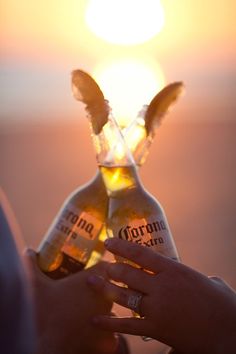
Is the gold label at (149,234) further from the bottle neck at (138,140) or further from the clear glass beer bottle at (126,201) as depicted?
the bottle neck at (138,140)

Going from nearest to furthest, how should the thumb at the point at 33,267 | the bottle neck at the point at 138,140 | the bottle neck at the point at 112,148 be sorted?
the thumb at the point at 33,267
the bottle neck at the point at 112,148
the bottle neck at the point at 138,140

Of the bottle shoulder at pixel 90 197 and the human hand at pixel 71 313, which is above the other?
the bottle shoulder at pixel 90 197

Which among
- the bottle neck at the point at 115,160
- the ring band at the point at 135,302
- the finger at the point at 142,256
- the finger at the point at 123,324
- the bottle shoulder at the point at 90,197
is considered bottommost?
the finger at the point at 123,324

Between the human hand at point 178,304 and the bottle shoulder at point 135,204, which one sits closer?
the human hand at point 178,304

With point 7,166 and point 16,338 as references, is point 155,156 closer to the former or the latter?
point 7,166

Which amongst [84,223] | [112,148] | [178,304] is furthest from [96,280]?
[112,148]

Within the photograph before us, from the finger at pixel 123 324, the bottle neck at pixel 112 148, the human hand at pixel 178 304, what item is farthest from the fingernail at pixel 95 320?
the bottle neck at pixel 112 148

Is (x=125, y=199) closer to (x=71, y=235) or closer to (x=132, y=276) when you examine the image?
(x=71, y=235)

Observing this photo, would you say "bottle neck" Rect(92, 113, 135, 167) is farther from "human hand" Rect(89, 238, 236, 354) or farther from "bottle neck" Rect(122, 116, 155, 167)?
"human hand" Rect(89, 238, 236, 354)
